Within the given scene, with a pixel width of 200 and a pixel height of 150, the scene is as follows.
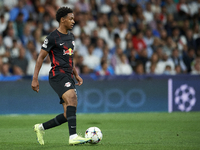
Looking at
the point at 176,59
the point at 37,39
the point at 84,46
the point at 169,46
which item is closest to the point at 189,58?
the point at 176,59

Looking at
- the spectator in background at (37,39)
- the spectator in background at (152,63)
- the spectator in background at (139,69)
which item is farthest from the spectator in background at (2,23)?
the spectator in background at (152,63)

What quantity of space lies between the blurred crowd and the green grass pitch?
6.92 feet

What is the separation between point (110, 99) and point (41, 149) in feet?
22.5

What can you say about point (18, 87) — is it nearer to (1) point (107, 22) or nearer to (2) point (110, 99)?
(2) point (110, 99)

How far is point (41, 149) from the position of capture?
584 cm

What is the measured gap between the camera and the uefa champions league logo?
1280cm

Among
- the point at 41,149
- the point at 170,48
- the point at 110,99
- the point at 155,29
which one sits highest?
the point at 155,29

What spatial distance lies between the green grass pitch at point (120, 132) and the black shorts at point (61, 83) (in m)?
0.88

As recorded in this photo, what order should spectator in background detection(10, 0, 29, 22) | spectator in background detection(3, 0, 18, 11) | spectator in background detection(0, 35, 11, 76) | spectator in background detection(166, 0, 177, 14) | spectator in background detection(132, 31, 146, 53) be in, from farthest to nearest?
spectator in background detection(166, 0, 177, 14) → spectator in background detection(132, 31, 146, 53) → spectator in background detection(3, 0, 18, 11) → spectator in background detection(10, 0, 29, 22) → spectator in background detection(0, 35, 11, 76)

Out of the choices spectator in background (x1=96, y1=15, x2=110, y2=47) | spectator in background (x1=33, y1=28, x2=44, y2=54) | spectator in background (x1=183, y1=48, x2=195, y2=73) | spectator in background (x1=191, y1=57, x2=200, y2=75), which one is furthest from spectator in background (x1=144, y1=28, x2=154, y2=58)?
spectator in background (x1=33, y1=28, x2=44, y2=54)

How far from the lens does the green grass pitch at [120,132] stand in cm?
615

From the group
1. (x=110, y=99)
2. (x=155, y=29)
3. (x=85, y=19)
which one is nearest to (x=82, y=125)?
(x=110, y=99)

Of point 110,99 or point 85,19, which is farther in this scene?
point 85,19

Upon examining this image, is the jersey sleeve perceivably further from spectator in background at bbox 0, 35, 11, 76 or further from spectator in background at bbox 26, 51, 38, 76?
spectator in background at bbox 26, 51, 38, 76
